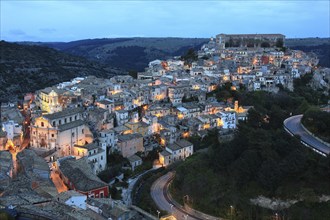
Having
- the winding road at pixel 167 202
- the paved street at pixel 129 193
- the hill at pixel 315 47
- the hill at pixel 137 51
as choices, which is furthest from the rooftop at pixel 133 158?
the hill at pixel 137 51

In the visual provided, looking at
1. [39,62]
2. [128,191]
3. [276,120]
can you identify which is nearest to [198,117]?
[276,120]

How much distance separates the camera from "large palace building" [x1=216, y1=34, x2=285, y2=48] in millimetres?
76000

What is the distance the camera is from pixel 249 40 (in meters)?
77.6

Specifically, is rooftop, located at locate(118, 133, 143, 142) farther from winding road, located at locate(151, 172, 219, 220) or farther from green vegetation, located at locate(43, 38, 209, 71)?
green vegetation, located at locate(43, 38, 209, 71)

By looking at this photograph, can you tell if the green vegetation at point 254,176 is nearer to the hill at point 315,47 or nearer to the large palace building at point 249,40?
the large palace building at point 249,40

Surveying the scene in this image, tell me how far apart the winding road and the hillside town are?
1.92 m

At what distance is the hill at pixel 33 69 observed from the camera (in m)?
65.1

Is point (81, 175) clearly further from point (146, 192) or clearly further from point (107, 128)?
point (107, 128)

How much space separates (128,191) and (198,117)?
48.0 feet

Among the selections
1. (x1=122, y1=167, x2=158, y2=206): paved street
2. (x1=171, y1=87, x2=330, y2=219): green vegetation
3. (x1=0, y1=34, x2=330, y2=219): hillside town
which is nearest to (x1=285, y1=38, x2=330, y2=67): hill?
(x1=0, y1=34, x2=330, y2=219): hillside town

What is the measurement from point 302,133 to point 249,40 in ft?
159

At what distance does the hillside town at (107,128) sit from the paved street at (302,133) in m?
6.78

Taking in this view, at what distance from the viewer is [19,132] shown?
3928 centimetres

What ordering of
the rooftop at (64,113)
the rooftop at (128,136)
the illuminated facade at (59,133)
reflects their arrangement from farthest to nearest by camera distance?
the rooftop at (128,136) < the rooftop at (64,113) < the illuminated facade at (59,133)
